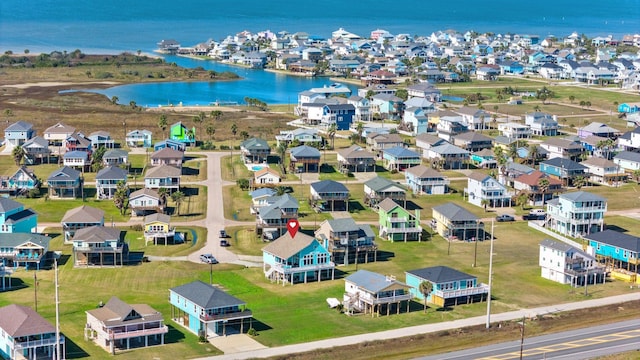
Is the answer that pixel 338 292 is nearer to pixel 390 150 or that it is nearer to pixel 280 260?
pixel 280 260

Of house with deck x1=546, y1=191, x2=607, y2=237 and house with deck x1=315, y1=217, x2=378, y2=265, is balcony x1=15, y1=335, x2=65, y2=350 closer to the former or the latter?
house with deck x1=315, y1=217, x2=378, y2=265

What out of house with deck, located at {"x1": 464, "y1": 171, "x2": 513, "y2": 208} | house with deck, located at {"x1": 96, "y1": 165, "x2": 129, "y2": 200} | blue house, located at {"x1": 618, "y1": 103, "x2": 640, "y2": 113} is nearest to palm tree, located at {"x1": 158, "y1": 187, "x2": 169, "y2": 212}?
house with deck, located at {"x1": 96, "y1": 165, "x2": 129, "y2": 200}

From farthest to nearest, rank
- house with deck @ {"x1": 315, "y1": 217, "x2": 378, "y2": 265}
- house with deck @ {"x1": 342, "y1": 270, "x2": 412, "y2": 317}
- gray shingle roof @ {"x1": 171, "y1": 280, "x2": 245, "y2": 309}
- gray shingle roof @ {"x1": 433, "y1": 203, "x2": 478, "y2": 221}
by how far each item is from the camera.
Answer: gray shingle roof @ {"x1": 433, "y1": 203, "x2": 478, "y2": 221} → house with deck @ {"x1": 315, "y1": 217, "x2": 378, "y2": 265} → house with deck @ {"x1": 342, "y1": 270, "x2": 412, "y2": 317} → gray shingle roof @ {"x1": 171, "y1": 280, "x2": 245, "y2": 309}

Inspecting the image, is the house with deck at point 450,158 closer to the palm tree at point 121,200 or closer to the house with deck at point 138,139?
the house with deck at point 138,139

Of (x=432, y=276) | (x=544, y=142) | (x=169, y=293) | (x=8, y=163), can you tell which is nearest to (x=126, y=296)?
(x=169, y=293)

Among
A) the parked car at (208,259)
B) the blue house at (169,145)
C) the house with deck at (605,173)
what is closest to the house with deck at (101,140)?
the blue house at (169,145)
